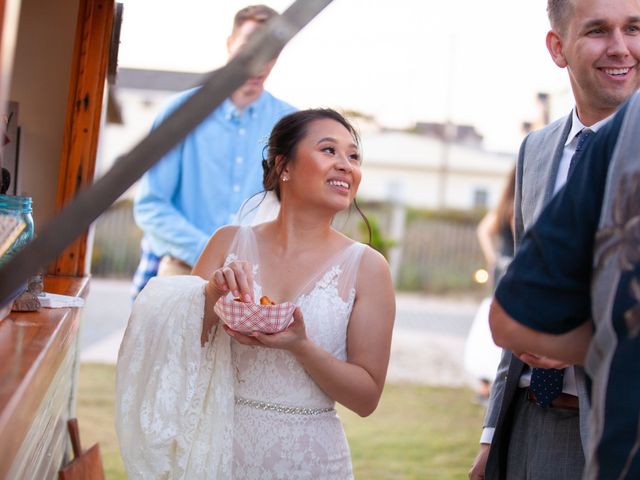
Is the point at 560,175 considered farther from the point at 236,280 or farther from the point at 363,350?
the point at 236,280

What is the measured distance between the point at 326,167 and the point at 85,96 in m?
1.59

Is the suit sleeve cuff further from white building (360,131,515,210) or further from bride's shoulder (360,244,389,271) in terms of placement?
white building (360,131,515,210)

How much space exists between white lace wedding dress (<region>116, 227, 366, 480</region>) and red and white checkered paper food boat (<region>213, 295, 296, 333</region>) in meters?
0.31

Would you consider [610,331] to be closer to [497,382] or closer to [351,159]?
[497,382]

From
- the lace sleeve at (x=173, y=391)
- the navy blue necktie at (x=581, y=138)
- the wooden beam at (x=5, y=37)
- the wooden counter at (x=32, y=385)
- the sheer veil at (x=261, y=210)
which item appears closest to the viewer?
the wooden beam at (x=5, y=37)

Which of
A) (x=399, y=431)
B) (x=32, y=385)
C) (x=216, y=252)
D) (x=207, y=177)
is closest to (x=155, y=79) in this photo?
(x=207, y=177)

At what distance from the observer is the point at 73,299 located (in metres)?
Answer: 3.44

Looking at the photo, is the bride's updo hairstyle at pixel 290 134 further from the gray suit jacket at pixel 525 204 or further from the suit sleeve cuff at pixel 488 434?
the suit sleeve cuff at pixel 488 434

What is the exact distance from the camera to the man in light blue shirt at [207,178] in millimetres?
4801

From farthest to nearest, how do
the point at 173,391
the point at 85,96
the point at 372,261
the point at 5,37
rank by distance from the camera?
the point at 85,96
the point at 372,261
the point at 173,391
the point at 5,37

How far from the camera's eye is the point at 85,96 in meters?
4.39

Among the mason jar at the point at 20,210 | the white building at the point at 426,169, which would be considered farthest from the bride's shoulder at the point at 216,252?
the white building at the point at 426,169

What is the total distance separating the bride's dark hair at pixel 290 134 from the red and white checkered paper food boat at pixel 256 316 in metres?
0.75

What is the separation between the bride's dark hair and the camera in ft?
11.2
